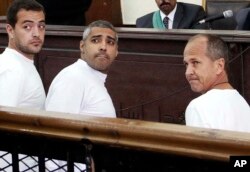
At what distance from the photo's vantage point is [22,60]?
245 cm

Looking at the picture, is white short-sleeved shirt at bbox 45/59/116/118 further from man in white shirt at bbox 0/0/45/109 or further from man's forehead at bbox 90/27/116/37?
man's forehead at bbox 90/27/116/37

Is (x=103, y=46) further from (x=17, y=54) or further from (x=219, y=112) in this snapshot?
(x=219, y=112)

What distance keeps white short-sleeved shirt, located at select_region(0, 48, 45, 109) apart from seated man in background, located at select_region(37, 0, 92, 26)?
285 centimetres

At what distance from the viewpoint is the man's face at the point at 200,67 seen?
2273mm

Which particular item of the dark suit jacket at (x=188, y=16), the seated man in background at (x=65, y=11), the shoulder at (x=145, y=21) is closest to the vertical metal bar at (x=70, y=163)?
the dark suit jacket at (x=188, y=16)

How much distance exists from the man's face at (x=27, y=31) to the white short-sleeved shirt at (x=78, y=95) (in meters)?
0.22

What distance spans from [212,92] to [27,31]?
909 millimetres

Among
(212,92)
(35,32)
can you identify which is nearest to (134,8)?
(35,32)

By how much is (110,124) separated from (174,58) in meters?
3.10

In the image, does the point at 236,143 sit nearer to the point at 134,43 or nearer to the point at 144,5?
the point at 134,43

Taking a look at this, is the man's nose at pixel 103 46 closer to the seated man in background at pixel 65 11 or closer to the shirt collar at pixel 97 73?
the shirt collar at pixel 97 73

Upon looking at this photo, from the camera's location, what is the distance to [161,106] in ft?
13.9

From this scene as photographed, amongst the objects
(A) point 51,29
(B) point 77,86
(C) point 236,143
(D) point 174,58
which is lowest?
(C) point 236,143

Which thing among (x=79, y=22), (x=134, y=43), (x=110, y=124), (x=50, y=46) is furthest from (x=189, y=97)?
(x=110, y=124)
